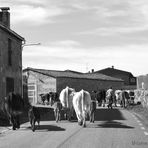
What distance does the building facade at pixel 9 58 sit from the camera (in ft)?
93.3

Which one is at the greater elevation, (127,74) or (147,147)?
(127,74)

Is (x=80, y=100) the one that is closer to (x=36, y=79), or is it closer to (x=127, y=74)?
(x=36, y=79)

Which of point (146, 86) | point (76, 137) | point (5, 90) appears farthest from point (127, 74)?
point (76, 137)

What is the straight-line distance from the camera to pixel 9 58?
102 ft

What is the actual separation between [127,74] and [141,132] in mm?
97456

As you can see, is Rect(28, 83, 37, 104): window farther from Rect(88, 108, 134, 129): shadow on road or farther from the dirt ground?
Rect(88, 108, 134, 129): shadow on road

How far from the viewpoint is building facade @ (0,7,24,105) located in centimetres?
2842

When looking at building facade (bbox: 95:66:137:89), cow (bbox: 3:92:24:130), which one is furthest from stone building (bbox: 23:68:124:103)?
building facade (bbox: 95:66:137:89)

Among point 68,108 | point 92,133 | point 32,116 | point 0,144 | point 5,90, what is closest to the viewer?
point 0,144

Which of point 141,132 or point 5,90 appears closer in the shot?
point 141,132

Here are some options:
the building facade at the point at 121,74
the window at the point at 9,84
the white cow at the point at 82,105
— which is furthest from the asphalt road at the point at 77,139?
the building facade at the point at 121,74

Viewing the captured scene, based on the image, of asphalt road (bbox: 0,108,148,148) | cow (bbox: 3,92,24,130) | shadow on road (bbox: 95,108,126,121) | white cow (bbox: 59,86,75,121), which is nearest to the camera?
asphalt road (bbox: 0,108,148,148)

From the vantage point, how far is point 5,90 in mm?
A: 28875

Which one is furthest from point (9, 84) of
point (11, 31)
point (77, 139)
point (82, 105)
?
point (77, 139)
